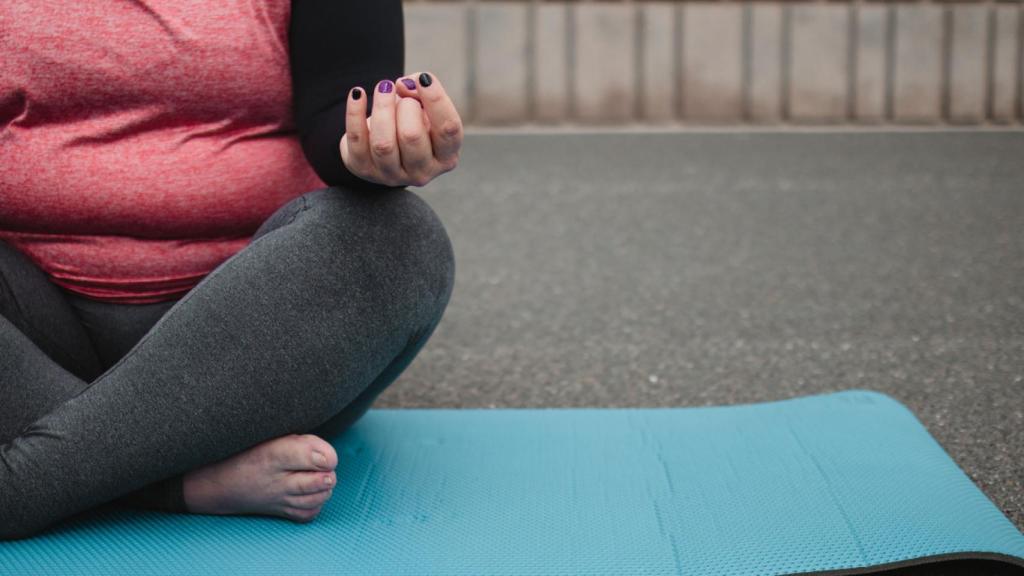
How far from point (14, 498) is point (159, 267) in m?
0.24

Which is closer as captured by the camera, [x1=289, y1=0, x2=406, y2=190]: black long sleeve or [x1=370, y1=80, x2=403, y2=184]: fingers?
[x1=370, y1=80, x2=403, y2=184]: fingers

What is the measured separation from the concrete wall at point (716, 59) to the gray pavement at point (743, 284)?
0.55 m

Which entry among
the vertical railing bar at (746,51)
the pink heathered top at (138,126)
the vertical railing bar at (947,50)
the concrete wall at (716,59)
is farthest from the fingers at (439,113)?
the vertical railing bar at (947,50)

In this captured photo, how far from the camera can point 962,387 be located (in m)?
1.41

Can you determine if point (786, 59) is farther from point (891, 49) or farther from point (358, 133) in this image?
point (358, 133)

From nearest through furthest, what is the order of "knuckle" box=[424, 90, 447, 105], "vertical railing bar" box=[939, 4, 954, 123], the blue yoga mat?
"knuckle" box=[424, 90, 447, 105] → the blue yoga mat → "vertical railing bar" box=[939, 4, 954, 123]

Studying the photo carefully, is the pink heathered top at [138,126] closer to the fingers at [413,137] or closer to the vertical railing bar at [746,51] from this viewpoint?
the fingers at [413,137]

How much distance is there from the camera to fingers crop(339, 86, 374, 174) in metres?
0.77

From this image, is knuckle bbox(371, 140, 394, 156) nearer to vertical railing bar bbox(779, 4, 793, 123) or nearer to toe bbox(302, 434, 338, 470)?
toe bbox(302, 434, 338, 470)

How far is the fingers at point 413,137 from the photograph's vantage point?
0.76 meters

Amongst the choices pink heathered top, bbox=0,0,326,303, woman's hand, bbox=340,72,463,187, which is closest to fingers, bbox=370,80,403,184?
woman's hand, bbox=340,72,463,187

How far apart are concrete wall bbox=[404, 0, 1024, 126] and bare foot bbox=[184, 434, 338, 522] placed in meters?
3.17

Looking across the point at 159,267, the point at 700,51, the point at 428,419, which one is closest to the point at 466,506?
the point at 428,419

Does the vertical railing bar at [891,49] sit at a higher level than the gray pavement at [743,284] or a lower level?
higher
